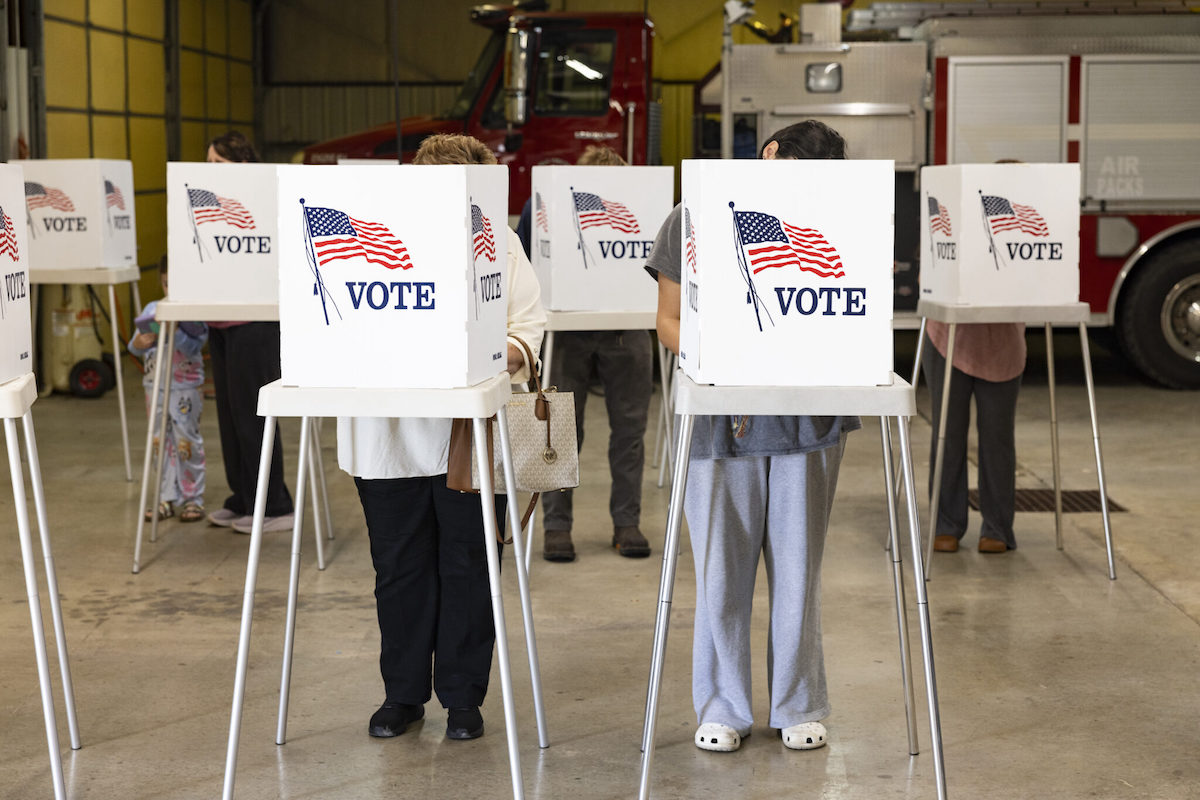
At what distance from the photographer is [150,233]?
39.7ft

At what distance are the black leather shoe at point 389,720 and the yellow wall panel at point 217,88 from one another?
11.1m

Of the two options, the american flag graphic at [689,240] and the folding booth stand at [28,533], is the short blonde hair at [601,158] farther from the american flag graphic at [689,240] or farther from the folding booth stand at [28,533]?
the folding booth stand at [28,533]

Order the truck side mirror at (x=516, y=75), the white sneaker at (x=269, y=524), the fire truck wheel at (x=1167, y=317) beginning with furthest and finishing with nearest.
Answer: the truck side mirror at (x=516, y=75) → the fire truck wheel at (x=1167, y=317) → the white sneaker at (x=269, y=524)

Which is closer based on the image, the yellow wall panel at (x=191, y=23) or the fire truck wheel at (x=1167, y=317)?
the fire truck wheel at (x=1167, y=317)

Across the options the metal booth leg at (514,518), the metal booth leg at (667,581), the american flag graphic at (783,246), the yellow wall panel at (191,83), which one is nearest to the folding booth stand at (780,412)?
the metal booth leg at (667,581)

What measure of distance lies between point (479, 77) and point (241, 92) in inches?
226

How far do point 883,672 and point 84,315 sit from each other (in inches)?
279

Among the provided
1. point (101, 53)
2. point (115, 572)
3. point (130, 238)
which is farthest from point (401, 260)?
point (101, 53)

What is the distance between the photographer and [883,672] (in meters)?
4.05

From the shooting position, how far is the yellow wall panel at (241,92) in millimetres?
14328

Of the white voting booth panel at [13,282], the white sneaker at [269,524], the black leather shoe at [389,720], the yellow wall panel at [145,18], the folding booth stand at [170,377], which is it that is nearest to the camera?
the white voting booth panel at [13,282]

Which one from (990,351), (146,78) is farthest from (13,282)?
(146,78)

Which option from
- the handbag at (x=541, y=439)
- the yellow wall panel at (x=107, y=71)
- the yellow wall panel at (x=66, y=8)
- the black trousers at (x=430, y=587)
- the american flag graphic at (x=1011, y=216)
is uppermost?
the yellow wall panel at (x=66, y=8)

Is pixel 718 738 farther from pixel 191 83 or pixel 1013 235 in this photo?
pixel 191 83
